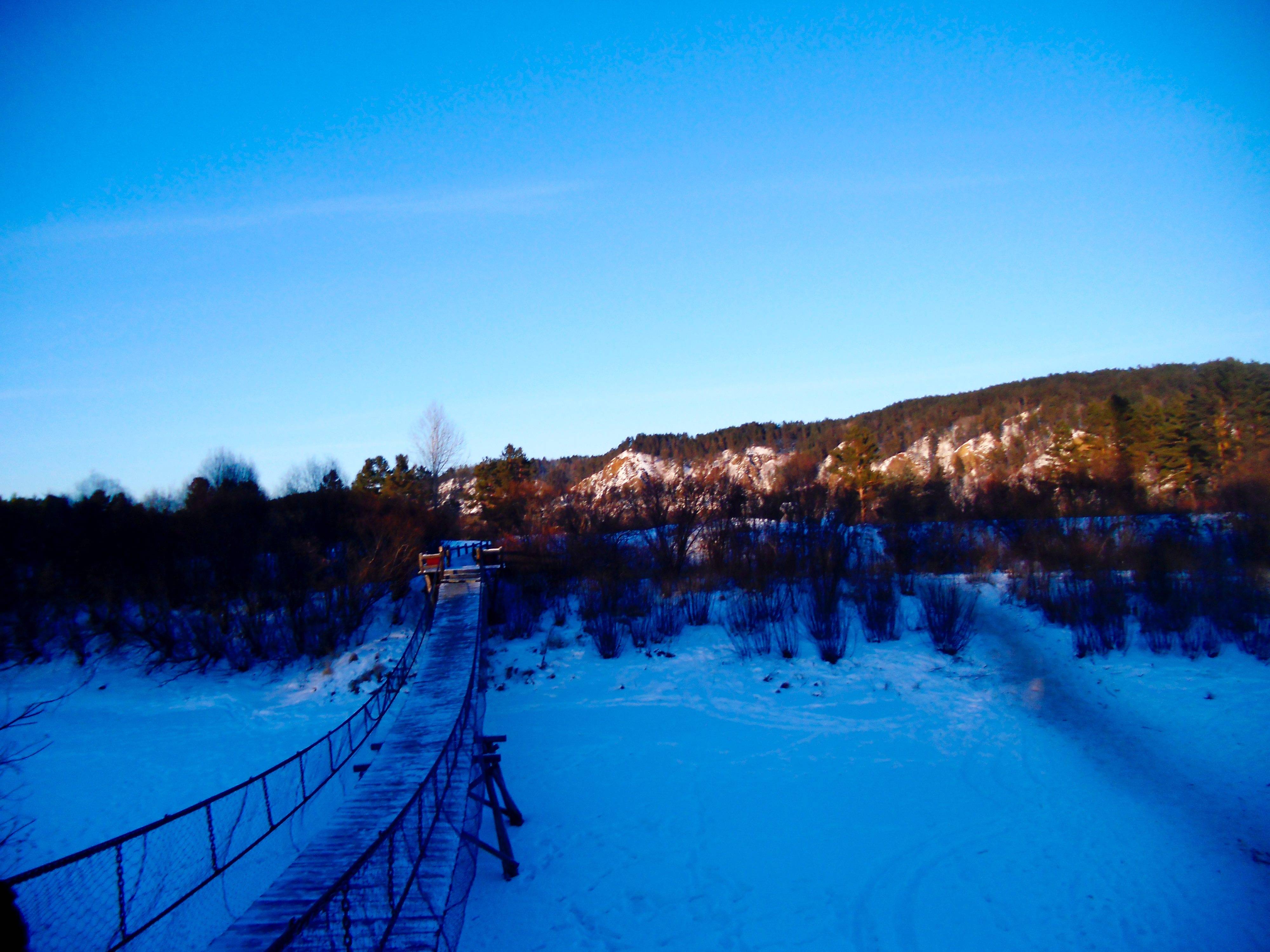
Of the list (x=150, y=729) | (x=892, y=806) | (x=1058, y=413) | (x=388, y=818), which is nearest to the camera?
(x=388, y=818)

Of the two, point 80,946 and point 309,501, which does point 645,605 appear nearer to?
point 80,946

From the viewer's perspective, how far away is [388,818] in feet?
27.6

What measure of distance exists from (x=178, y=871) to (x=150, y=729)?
28.0 ft

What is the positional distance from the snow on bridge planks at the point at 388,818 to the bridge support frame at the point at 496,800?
562 millimetres

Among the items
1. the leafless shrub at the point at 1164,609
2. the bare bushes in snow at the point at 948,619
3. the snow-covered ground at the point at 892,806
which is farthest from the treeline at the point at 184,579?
the leafless shrub at the point at 1164,609

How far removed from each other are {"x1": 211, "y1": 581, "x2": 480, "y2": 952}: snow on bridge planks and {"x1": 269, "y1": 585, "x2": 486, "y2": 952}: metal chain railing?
0.03 m

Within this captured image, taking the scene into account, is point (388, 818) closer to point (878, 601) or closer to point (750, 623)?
point (750, 623)

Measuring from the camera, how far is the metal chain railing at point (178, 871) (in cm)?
758

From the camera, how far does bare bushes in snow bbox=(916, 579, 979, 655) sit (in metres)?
18.2

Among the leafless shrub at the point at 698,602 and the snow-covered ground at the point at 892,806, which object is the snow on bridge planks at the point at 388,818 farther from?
the leafless shrub at the point at 698,602

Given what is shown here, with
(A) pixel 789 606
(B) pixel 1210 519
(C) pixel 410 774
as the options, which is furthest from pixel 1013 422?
(C) pixel 410 774

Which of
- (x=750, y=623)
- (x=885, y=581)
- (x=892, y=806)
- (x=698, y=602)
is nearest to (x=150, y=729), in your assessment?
(x=698, y=602)

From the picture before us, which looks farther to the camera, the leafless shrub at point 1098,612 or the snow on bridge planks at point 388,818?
the leafless shrub at point 1098,612

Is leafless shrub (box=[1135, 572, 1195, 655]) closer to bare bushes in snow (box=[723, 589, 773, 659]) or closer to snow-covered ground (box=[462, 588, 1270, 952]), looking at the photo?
snow-covered ground (box=[462, 588, 1270, 952])
